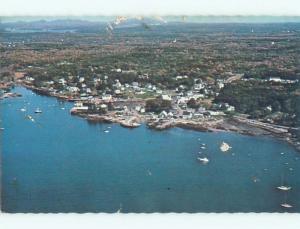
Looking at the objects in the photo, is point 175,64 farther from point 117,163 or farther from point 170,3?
point 117,163

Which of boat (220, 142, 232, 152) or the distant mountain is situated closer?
the distant mountain

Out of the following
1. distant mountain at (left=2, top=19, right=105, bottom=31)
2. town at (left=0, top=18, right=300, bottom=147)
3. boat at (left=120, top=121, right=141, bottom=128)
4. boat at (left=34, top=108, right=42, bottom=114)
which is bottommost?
boat at (left=120, top=121, right=141, bottom=128)

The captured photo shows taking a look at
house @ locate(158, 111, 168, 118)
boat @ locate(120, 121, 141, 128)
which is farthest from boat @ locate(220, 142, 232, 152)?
boat @ locate(120, 121, 141, 128)

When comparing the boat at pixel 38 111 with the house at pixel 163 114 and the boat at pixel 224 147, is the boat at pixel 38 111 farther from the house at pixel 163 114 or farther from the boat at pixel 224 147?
the boat at pixel 224 147

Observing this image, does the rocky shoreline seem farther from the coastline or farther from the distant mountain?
the distant mountain

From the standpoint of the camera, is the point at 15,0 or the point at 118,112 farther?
the point at 118,112

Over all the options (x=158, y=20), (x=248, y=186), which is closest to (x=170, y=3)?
(x=158, y=20)

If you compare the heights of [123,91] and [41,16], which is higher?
[41,16]
